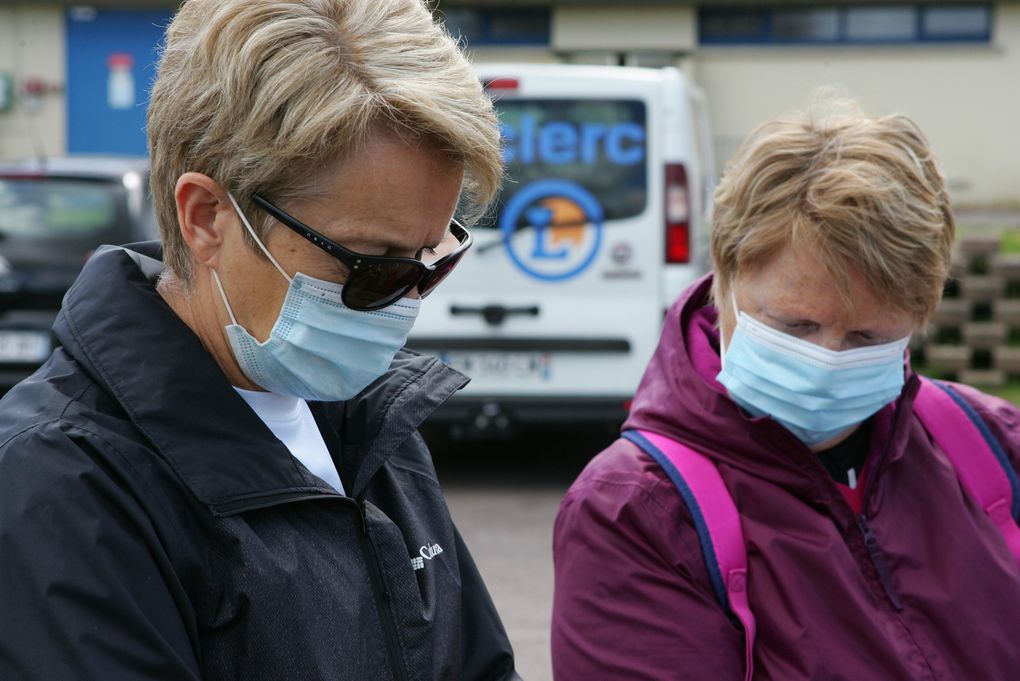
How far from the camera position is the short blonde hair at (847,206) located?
226cm

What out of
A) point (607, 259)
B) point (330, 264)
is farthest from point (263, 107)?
point (607, 259)

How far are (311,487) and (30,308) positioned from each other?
627cm

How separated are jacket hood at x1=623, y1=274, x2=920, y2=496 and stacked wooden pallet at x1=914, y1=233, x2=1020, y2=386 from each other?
286 inches

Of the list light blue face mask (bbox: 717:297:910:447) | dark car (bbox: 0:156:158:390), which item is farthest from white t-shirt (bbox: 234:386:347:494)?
dark car (bbox: 0:156:158:390)

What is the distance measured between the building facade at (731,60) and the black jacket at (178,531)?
2136 cm

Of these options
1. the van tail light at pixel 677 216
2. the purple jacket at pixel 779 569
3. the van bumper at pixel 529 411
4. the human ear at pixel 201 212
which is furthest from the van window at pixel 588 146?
the human ear at pixel 201 212

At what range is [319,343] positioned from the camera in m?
1.73

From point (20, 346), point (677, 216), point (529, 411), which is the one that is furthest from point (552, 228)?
point (20, 346)

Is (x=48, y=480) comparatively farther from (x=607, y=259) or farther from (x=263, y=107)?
(x=607, y=259)

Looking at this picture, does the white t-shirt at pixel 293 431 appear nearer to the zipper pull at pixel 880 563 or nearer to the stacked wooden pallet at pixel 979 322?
the zipper pull at pixel 880 563

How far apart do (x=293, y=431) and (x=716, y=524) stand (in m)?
0.74

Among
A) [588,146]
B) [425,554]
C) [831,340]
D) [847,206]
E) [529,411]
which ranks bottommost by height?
[529,411]

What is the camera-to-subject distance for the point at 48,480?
1.36 m

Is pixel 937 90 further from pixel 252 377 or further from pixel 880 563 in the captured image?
pixel 252 377
